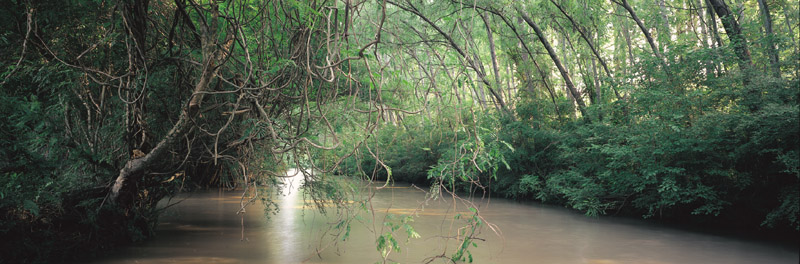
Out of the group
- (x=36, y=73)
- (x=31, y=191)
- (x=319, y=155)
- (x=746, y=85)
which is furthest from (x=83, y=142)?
(x=746, y=85)

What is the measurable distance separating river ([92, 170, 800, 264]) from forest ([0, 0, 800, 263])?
1.65ft

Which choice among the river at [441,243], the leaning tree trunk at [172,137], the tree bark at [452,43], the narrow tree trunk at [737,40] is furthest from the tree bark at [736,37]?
the leaning tree trunk at [172,137]

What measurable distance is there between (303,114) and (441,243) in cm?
257

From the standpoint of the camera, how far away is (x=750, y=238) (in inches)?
281

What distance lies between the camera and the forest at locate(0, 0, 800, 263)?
4.12 metres

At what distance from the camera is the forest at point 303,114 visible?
4117mm

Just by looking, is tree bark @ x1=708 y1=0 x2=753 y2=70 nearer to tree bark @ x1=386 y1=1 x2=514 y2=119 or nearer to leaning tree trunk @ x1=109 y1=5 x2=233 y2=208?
tree bark @ x1=386 y1=1 x2=514 y2=119

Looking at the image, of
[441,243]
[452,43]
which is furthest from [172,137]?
[452,43]

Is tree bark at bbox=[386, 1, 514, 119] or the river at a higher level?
tree bark at bbox=[386, 1, 514, 119]

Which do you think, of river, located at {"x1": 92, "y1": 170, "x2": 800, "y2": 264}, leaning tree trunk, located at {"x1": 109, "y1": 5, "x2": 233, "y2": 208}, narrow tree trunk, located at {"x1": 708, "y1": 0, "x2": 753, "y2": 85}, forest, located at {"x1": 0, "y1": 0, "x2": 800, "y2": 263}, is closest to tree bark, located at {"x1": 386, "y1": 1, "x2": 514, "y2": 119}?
A: forest, located at {"x1": 0, "y1": 0, "x2": 800, "y2": 263}

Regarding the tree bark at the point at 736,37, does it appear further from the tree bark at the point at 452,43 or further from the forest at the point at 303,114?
the tree bark at the point at 452,43

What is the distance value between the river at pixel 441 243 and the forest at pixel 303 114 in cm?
50

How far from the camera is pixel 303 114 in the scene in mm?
6621

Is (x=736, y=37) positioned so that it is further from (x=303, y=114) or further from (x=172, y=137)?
(x=172, y=137)
